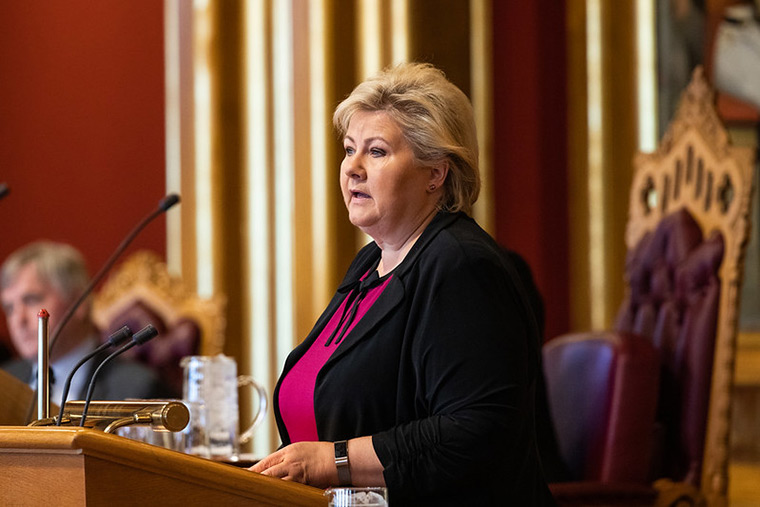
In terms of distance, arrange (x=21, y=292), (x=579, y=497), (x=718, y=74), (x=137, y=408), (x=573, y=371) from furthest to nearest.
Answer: (x=718, y=74), (x=21, y=292), (x=573, y=371), (x=579, y=497), (x=137, y=408)

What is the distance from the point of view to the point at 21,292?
3.52 metres

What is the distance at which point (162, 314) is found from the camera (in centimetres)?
392

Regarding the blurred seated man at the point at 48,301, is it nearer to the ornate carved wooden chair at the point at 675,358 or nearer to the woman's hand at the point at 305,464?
the ornate carved wooden chair at the point at 675,358

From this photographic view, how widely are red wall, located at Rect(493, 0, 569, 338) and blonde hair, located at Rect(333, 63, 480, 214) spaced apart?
2.55 meters

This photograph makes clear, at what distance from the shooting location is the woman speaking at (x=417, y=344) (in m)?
1.78

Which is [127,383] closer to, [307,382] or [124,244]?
[124,244]

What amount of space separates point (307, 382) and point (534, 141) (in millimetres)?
2798

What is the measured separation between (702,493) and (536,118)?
2218mm

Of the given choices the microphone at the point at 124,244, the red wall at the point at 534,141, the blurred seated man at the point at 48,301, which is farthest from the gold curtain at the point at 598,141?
the microphone at the point at 124,244

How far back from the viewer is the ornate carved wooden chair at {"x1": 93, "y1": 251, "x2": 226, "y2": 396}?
376 cm

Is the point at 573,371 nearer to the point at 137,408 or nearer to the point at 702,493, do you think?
the point at 702,493

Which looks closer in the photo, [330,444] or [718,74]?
[330,444]

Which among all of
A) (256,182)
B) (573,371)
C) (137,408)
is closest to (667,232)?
(573,371)

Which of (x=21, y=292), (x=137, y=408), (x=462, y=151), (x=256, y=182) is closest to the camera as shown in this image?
(x=137, y=408)
